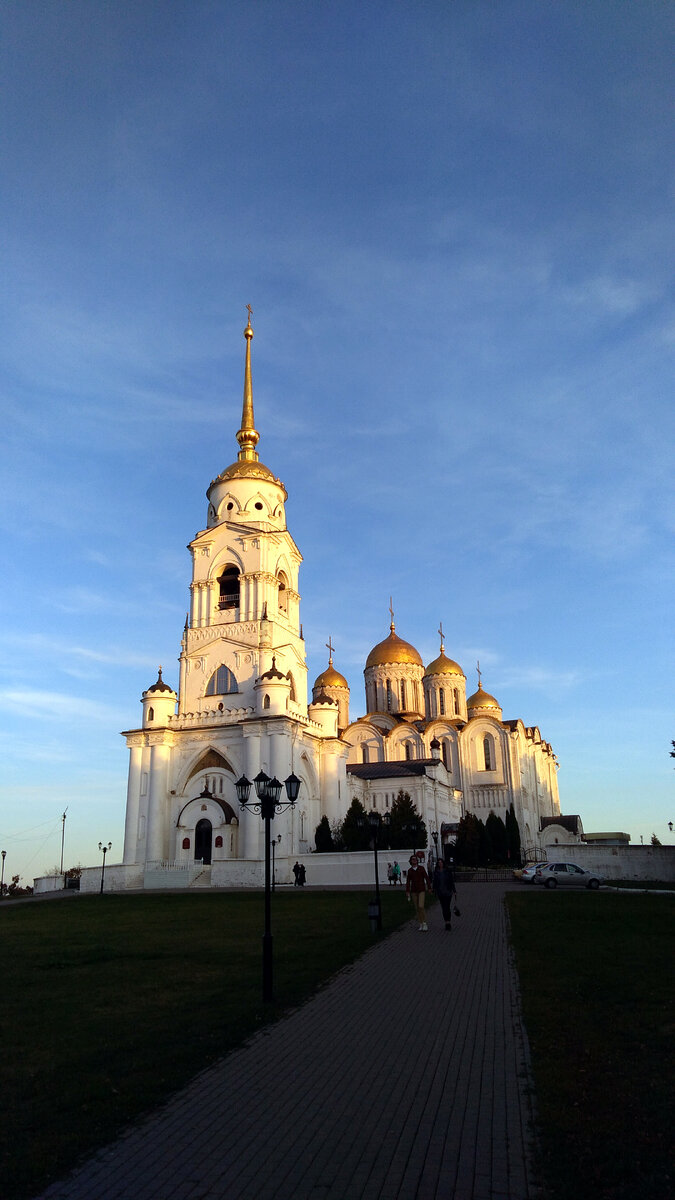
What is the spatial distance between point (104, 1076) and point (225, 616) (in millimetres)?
40706

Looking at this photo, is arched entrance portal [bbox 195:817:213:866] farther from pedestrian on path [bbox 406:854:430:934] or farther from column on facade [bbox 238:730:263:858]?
pedestrian on path [bbox 406:854:430:934]

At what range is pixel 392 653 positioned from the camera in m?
66.6

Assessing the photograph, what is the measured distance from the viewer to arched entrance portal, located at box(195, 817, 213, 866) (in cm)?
4194

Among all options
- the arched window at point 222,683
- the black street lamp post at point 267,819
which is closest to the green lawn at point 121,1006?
the black street lamp post at point 267,819

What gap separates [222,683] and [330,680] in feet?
70.5

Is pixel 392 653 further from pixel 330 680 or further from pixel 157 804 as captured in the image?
pixel 157 804

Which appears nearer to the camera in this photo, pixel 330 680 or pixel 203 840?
pixel 203 840

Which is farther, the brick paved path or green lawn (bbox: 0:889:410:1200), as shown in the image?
green lawn (bbox: 0:889:410:1200)

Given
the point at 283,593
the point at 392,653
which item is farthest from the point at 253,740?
the point at 392,653

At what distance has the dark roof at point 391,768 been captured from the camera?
2079 inches

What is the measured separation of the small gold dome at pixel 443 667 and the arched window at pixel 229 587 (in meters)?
24.0

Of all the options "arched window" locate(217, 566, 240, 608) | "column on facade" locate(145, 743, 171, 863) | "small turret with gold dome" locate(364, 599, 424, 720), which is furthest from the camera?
"small turret with gold dome" locate(364, 599, 424, 720)

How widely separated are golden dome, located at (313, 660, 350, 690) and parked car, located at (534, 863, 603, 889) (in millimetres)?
34740

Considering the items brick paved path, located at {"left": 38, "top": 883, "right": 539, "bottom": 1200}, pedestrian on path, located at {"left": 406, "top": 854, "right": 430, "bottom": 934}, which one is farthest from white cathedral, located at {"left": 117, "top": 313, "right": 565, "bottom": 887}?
brick paved path, located at {"left": 38, "top": 883, "right": 539, "bottom": 1200}
